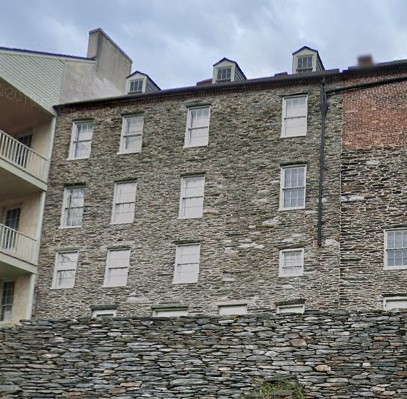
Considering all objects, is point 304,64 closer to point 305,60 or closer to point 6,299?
point 305,60

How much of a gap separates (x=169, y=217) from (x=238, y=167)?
10.1ft

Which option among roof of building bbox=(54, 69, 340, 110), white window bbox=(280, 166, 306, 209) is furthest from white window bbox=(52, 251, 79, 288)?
white window bbox=(280, 166, 306, 209)

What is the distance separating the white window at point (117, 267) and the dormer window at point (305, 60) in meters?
10.3

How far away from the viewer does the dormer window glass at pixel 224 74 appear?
124 ft

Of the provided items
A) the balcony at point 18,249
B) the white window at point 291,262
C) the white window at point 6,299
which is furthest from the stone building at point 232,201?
the white window at point 6,299

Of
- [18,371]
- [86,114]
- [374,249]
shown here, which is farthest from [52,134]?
[18,371]

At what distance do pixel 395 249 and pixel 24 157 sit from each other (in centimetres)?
1472

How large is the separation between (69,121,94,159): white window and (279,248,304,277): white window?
31.1 feet

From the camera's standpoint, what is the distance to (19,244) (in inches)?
1366

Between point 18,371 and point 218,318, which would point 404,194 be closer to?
point 218,318

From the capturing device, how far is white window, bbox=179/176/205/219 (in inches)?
1326

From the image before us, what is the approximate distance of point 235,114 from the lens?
34.7 metres

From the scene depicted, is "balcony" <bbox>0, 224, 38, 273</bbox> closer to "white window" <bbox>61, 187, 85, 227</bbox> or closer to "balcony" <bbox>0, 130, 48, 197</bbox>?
"white window" <bbox>61, 187, 85, 227</bbox>

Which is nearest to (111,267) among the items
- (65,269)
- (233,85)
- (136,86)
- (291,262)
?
(65,269)
